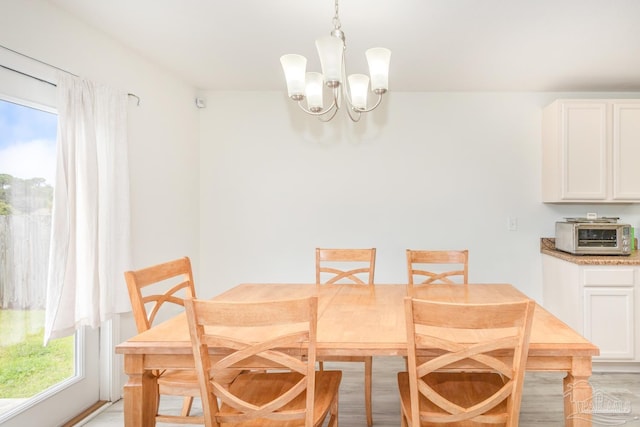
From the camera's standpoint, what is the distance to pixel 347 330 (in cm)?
150

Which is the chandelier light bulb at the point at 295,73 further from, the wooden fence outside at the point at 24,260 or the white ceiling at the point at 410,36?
the wooden fence outside at the point at 24,260

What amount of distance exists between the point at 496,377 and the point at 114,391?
2.26m

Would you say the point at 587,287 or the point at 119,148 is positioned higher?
the point at 119,148

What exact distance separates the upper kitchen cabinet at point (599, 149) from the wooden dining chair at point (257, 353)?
2745 mm

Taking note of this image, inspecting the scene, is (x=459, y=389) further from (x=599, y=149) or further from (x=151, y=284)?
(x=599, y=149)

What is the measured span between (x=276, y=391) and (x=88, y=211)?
1.45m

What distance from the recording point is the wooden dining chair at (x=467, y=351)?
119 cm

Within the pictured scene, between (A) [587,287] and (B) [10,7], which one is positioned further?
(A) [587,287]

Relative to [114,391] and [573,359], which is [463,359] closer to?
[573,359]

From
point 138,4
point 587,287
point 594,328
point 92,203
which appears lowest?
point 594,328

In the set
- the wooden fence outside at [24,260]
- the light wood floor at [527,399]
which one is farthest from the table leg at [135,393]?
the light wood floor at [527,399]

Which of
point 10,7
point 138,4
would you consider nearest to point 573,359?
point 138,4

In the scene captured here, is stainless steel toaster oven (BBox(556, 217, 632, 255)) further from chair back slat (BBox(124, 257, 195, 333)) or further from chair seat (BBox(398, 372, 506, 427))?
chair back slat (BBox(124, 257, 195, 333))

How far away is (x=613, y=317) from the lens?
2885mm
